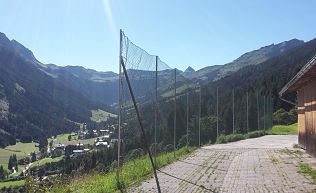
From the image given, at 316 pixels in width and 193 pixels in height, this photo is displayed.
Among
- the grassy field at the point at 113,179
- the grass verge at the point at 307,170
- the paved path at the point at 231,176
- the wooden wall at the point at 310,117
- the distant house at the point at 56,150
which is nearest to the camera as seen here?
the distant house at the point at 56,150

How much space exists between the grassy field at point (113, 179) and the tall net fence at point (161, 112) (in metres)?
0.07

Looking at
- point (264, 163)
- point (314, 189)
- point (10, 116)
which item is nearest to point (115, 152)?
point (314, 189)

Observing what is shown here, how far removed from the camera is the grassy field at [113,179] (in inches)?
372

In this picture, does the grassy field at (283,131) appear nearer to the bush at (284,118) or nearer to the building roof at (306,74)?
the bush at (284,118)

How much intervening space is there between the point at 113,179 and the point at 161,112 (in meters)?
5.12

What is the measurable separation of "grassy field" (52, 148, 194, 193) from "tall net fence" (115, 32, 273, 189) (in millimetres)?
65

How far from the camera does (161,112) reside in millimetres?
15195

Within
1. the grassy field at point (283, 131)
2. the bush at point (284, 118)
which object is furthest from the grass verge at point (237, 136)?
the bush at point (284, 118)

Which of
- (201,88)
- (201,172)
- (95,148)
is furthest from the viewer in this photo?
(201,88)

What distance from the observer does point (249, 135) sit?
31859mm

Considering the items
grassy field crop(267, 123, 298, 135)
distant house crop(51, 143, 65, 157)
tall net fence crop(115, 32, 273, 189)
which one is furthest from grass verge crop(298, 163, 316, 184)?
grassy field crop(267, 123, 298, 135)

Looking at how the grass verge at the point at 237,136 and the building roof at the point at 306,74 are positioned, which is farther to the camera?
the grass verge at the point at 237,136

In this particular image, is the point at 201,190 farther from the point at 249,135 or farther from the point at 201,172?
the point at 249,135

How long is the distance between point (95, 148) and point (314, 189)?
21.7ft
